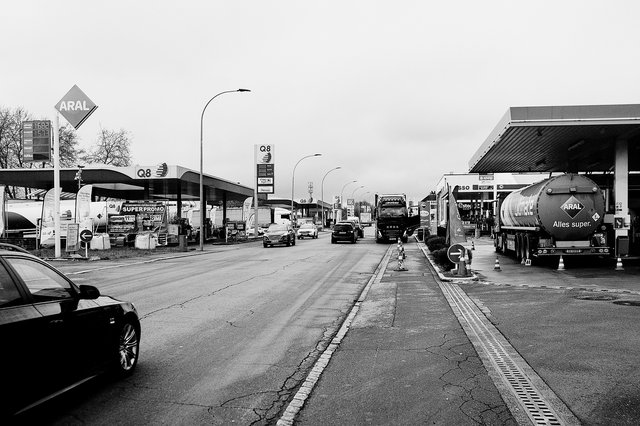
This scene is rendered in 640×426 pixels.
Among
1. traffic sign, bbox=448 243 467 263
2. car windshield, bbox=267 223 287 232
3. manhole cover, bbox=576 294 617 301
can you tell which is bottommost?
manhole cover, bbox=576 294 617 301

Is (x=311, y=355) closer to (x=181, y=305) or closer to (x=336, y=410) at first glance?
(x=336, y=410)

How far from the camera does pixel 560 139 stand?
2334cm

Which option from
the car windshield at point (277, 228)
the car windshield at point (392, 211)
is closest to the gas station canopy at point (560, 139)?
the car windshield at point (392, 211)

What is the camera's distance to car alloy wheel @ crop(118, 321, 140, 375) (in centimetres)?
577

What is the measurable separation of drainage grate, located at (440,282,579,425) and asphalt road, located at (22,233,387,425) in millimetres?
2145

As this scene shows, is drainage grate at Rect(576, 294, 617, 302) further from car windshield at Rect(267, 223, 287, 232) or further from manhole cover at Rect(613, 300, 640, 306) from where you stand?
car windshield at Rect(267, 223, 287, 232)

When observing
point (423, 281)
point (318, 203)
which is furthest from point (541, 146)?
point (318, 203)

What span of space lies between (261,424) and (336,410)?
2.33 ft

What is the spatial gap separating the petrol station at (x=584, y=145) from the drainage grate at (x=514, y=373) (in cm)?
1166

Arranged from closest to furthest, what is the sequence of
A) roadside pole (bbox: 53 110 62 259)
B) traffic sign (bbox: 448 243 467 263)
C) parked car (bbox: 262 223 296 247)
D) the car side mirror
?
the car side mirror < traffic sign (bbox: 448 243 467 263) < roadside pole (bbox: 53 110 62 259) < parked car (bbox: 262 223 296 247)

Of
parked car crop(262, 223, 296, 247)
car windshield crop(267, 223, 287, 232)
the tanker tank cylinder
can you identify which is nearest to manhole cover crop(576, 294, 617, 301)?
the tanker tank cylinder

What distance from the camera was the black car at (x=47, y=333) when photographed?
4047 mm

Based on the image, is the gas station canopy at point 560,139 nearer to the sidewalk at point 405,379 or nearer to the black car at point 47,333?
the sidewalk at point 405,379

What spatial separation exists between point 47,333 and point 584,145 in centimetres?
2448
